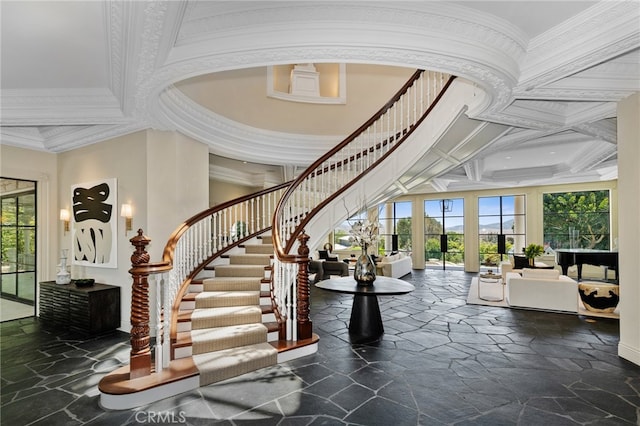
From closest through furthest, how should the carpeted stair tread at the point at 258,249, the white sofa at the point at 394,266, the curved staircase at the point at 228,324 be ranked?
1. the curved staircase at the point at 228,324
2. the carpeted stair tread at the point at 258,249
3. the white sofa at the point at 394,266

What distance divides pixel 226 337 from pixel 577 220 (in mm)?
11973

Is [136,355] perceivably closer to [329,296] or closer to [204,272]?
[204,272]

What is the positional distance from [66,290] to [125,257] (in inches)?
38.0

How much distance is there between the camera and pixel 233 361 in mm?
3588

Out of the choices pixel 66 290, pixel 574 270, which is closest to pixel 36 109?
pixel 66 290

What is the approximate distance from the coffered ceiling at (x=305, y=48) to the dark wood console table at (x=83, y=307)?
8.16 ft

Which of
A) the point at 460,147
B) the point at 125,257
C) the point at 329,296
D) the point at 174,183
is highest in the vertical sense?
the point at 460,147

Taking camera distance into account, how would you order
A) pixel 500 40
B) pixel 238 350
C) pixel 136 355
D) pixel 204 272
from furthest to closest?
pixel 204 272 → pixel 238 350 → pixel 136 355 → pixel 500 40

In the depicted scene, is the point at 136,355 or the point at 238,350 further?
the point at 238,350

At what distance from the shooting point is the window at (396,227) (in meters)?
13.1

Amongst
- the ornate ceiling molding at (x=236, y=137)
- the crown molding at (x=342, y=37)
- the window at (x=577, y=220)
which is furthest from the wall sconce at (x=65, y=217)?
the window at (x=577, y=220)

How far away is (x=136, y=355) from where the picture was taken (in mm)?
3311

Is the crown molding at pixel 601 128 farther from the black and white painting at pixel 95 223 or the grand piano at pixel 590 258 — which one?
the black and white painting at pixel 95 223

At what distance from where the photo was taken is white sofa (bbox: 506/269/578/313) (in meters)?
5.95
